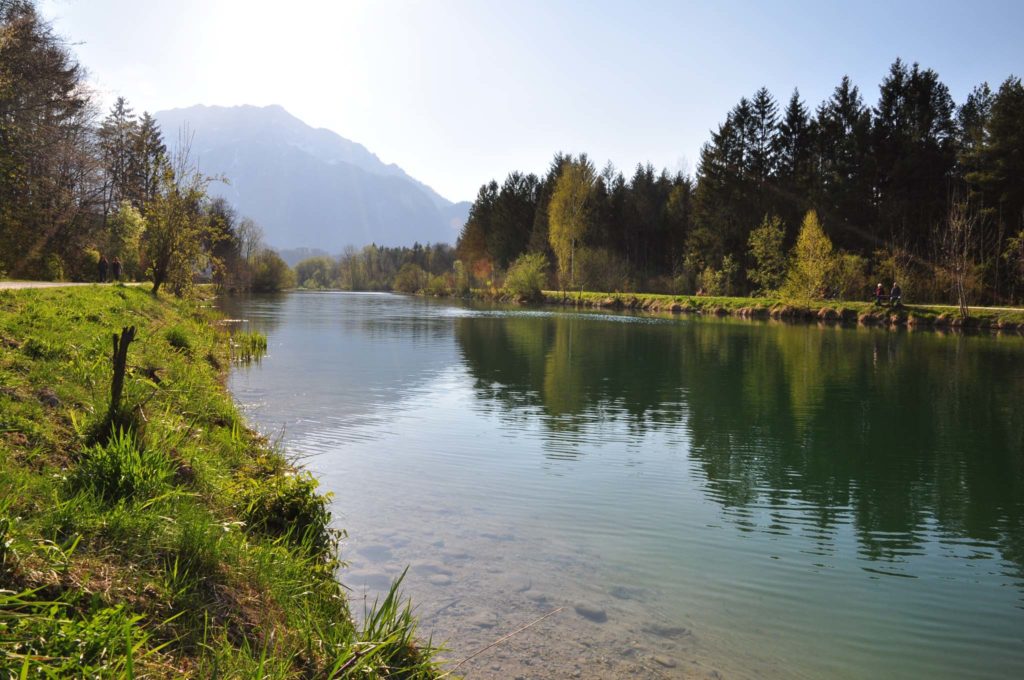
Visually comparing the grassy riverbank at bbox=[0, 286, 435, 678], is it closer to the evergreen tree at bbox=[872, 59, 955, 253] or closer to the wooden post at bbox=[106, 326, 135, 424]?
the wooden post at bbox=[106, 326, 135, 424]

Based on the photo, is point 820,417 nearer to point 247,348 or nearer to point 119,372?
point 119,372

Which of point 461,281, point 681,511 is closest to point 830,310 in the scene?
point 681,511

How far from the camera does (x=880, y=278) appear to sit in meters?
54.0

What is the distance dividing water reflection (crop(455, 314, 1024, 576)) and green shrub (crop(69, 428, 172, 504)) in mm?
7135

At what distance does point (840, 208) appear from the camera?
204ft

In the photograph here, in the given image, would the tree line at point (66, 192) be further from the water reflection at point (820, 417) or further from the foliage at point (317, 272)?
the foliage at point (317, 272)

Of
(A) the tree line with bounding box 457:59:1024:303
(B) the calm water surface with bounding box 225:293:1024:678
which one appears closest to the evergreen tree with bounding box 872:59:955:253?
(A) the tree line with bounding box 457:59:1024:303

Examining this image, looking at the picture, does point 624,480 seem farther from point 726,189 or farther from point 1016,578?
point 726,189

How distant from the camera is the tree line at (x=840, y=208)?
50.9 m

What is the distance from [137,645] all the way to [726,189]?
242 feet

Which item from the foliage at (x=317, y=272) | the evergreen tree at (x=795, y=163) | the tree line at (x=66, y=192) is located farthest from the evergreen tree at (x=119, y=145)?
the foliage at (x=317, y=272)

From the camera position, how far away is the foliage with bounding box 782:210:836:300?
5194 cm

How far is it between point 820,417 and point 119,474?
50.1 ft

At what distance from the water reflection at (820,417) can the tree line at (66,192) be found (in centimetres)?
1409
